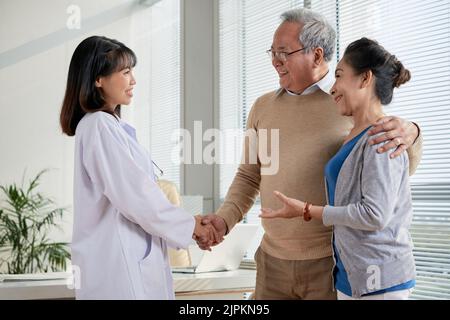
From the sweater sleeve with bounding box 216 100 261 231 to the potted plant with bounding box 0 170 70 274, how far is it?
3840mm

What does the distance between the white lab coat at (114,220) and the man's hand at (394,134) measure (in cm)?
68

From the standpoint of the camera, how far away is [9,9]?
6.20 m

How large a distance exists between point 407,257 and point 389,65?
0.58 metres

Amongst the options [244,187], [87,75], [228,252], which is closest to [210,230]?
[244,187]

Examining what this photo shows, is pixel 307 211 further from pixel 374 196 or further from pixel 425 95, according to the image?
pixel 425 95

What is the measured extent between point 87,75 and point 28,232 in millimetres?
4545

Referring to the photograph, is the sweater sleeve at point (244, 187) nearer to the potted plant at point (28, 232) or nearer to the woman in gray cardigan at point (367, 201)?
the woman in gray cardigan at point (367, 201)

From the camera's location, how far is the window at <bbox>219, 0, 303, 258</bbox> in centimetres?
479

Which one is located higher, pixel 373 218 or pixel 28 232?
pixel 373 218

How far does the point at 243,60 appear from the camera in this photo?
16.8ft

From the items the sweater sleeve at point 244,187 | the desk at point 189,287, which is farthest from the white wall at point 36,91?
the sweater sleeve at point 244,187
